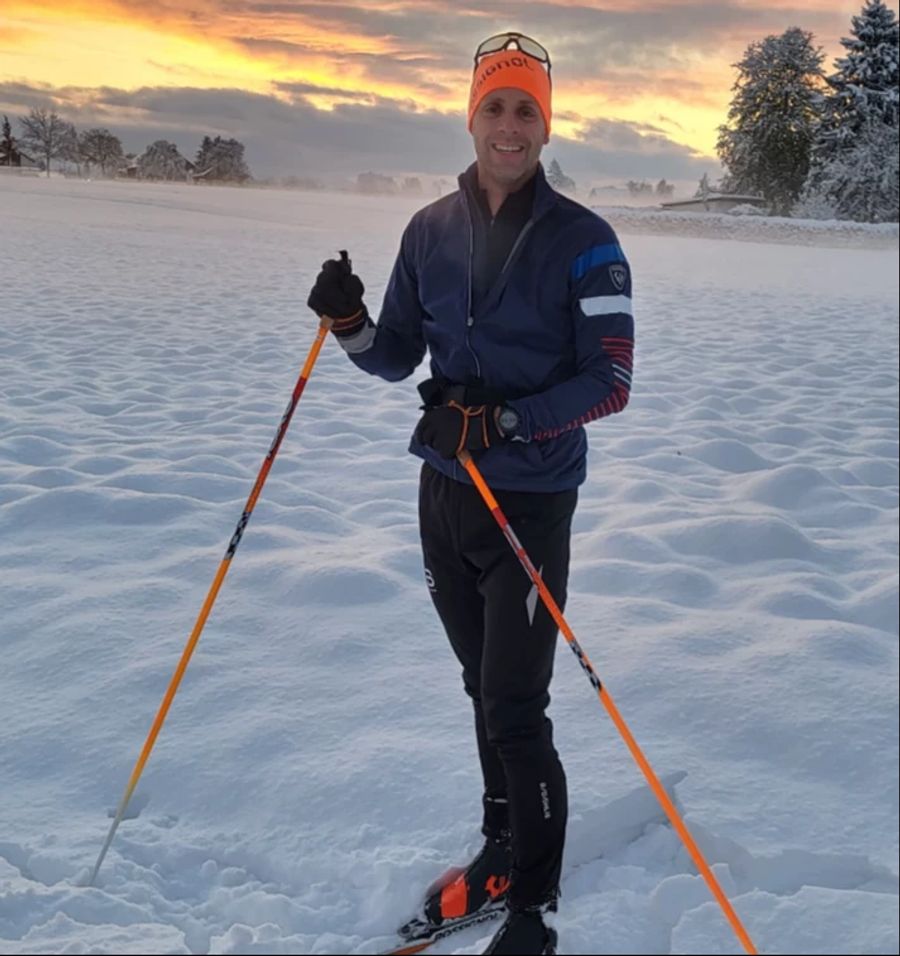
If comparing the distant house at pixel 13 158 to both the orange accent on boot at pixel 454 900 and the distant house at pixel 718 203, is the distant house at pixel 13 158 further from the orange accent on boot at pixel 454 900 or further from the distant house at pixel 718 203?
the distant house at pixel 718 203

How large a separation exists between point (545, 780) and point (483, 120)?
168cm

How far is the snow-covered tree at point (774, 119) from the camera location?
32562 mm

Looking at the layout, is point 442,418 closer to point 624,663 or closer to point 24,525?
point 624,663

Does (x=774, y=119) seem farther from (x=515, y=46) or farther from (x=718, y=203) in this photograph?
(x=515, y=46)

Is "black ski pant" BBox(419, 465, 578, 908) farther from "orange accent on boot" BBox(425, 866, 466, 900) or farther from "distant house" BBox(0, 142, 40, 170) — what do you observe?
"distant house" BBox(0, 142, 40, 170)

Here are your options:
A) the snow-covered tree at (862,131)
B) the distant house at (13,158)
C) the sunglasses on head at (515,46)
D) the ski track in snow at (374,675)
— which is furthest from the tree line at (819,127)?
the sunglasses on head at (515,46)

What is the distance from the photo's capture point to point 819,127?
3153 centimetres

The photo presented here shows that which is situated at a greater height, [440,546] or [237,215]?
[237,215]

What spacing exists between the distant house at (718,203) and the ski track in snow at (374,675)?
88.1ft

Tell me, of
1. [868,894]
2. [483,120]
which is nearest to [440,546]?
[483,120]

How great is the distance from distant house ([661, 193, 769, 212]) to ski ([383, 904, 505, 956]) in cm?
3222

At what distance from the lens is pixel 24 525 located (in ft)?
15.8

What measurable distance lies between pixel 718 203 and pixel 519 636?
34.2 meters

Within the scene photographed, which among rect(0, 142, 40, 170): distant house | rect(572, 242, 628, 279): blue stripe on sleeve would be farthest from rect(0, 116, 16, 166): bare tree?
rect(572, 242, 628, 279): blue stripe on sleeve
